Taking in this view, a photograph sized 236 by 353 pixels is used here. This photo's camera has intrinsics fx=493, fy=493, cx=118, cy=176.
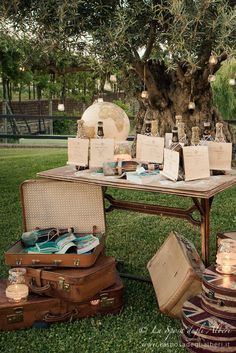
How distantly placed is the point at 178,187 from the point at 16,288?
3.30ft

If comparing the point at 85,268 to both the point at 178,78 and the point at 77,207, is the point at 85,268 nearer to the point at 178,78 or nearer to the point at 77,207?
the point at 77,207

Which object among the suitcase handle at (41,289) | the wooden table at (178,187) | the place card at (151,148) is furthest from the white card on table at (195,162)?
the suitcase handle at (41,289)

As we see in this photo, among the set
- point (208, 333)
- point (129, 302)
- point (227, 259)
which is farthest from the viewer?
point (129, 302)

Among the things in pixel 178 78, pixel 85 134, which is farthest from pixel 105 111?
pixel 178 78

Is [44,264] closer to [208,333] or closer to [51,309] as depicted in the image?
[51,309]

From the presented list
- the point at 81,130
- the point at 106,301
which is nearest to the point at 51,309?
the point at 106,301

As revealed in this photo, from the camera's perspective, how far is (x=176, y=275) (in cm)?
266

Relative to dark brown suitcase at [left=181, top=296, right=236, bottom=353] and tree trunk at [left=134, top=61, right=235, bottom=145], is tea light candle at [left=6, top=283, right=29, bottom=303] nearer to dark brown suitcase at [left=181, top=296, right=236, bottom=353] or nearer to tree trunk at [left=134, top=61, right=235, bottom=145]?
dark brown suitcase at [left=181, top=296, right=236, bottom=353]

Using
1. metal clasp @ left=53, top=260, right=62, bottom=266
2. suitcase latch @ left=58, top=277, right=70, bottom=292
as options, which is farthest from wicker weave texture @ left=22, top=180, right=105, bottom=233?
suitcase latch @ left=58, top=277, right=70, bottom=292

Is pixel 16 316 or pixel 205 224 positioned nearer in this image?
pixel 16 316

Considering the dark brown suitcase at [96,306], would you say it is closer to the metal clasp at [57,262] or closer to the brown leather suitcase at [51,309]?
the brown leather suitcase at [51,309]

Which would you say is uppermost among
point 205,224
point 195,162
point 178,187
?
point 195,162

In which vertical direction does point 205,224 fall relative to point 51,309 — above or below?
above

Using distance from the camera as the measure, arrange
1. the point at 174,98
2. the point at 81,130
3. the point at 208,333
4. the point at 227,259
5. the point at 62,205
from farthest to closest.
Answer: the point at 174,98 → the point at 62,205 → the point at 81,130 → the point at 227,259 → the point at 208,333
